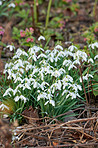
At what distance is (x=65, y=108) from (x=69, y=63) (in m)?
0.52

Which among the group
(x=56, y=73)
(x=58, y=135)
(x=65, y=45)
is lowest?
(x=58, y=135)

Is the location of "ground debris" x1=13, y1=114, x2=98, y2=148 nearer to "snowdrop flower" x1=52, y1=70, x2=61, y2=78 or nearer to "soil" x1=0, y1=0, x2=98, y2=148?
"soil" x1=0, y1=0, x2=98, y2=148

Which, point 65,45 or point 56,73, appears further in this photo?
point 65,45

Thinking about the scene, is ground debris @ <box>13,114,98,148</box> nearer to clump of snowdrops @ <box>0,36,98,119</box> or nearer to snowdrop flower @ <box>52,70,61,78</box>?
clump of snowdrops @ <box>0,36,98,119</box>

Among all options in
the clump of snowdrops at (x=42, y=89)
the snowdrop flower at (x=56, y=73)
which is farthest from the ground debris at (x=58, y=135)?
the snowdrop flower at (x=56, y=73)

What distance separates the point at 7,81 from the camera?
8.67ft

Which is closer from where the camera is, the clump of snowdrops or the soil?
the soil

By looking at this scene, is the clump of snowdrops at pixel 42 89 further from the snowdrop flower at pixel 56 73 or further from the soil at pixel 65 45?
the soil at pixel 65 45

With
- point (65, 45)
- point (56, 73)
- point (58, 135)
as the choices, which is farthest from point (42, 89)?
point (65, 45)

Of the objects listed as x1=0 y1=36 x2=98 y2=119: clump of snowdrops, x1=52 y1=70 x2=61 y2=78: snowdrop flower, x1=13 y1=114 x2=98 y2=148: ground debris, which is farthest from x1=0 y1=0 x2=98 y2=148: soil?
x1=52 y1=70 x2=61 y2=78: snowdrop flower

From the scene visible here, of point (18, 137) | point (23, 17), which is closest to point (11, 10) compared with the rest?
point (23, 17)

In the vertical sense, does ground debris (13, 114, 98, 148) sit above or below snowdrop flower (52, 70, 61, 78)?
below

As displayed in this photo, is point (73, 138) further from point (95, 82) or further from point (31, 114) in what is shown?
point (95, 82)

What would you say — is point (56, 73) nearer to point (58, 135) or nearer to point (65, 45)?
point (58, 135)
